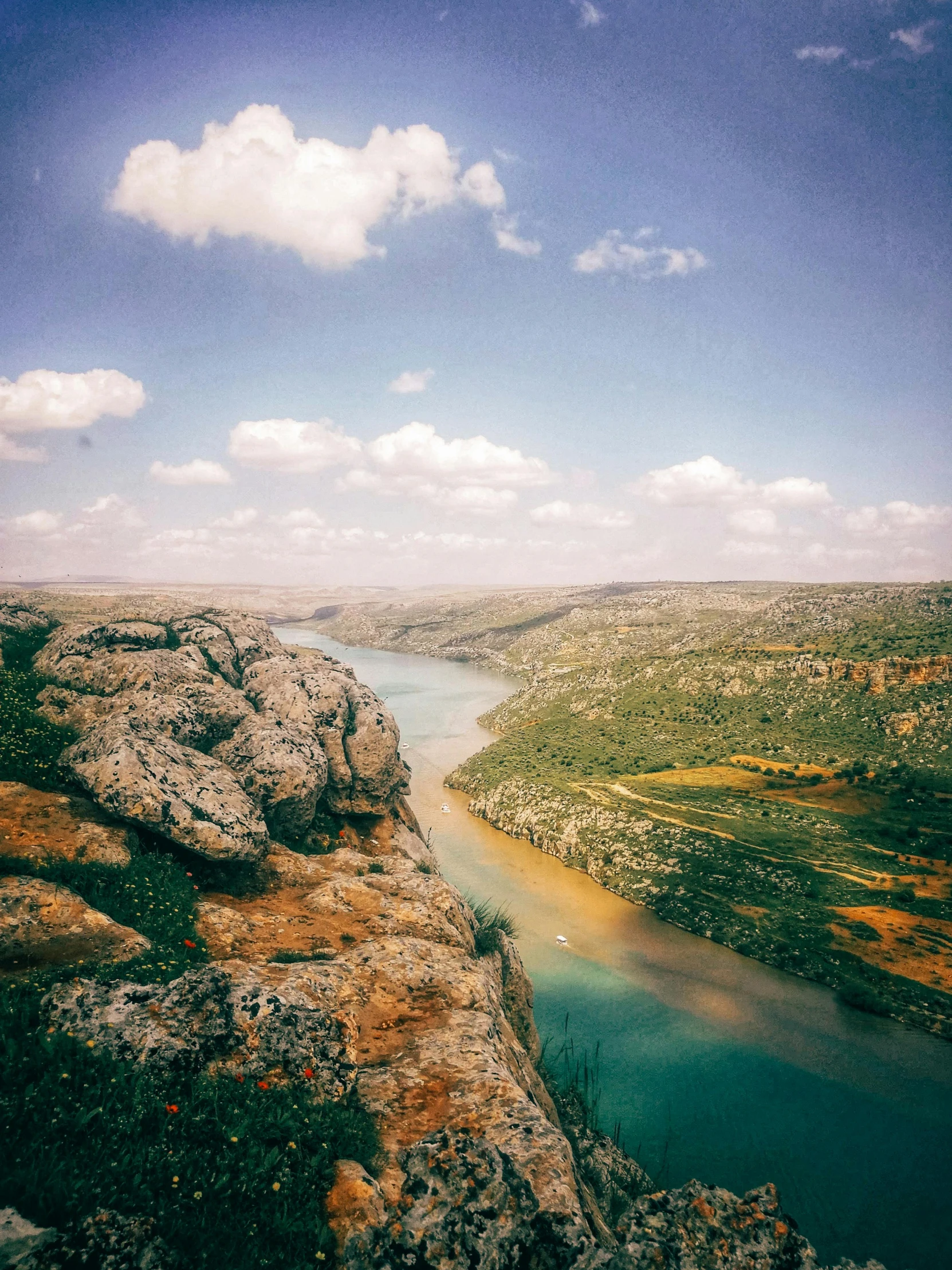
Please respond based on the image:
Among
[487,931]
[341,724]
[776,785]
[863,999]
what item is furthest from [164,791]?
[776,785]

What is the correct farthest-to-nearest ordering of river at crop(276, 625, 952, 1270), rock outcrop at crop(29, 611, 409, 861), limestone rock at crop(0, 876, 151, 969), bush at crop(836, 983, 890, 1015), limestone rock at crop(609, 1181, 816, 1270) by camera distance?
1. bush at crop(836, 983, 890, 1015)
2. river at crop(276, 625, 952, 1270)
3. rock outcrop at crop(29, 611, 409, 861)
4. limestone rock at crop(0, 876, 151, 969)
5. limestone rock at crop(609, 1181, 816, 1270)

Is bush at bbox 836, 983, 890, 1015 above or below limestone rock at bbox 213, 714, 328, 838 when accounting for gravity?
below

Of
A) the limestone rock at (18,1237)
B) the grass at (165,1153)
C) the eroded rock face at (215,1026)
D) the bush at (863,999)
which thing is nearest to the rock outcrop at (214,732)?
the eroded rock face at (215,1026)

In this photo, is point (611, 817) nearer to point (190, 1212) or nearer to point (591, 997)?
point (591, 997)

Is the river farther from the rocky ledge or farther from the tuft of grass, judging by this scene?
the rocky ledge

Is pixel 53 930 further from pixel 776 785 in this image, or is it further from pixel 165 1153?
pixel 776 785

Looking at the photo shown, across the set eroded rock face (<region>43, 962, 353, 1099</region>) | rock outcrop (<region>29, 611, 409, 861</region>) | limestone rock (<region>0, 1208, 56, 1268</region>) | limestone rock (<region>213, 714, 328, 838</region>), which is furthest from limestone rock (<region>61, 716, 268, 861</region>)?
limestone rock (<region>0, 1208, 56, 1268</region>)

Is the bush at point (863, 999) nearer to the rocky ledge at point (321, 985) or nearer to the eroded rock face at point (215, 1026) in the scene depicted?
the rocky ledge at point (321, 985)
